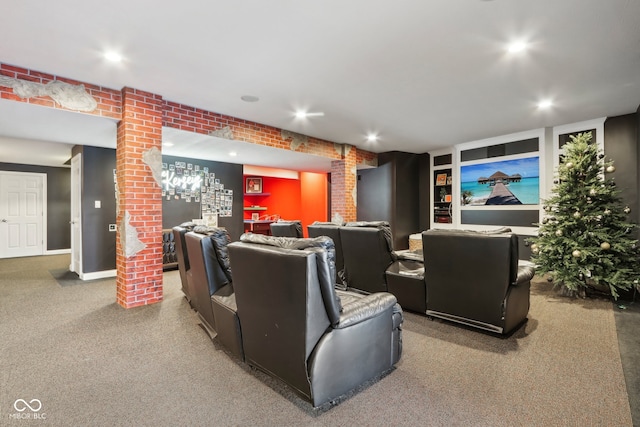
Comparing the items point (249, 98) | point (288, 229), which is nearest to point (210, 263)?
point (288, 229)

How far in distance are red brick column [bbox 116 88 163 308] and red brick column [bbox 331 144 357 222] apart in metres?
3.90

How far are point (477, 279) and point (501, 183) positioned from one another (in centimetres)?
441

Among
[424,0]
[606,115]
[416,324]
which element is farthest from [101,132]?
[606,115]

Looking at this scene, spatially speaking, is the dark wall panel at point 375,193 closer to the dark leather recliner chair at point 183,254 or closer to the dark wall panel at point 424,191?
the dark wall panel at point 424,191

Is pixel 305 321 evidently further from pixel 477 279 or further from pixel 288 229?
pixel 288 229

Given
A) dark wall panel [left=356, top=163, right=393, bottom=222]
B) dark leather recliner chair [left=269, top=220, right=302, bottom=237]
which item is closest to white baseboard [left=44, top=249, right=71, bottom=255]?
dark leather recliner chair [left=269, top=220, right=302, bottom=237]

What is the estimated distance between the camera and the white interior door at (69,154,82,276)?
5.40m

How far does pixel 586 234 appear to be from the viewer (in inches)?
159

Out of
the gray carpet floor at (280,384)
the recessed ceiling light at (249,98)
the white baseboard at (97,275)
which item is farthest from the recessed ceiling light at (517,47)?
the white baseboard at (97,275)

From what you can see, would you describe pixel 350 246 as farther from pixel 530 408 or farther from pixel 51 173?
pixel 51 173

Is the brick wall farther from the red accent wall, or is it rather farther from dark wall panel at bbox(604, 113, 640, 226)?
dark wall panel at bbox(604, 113, 640, 226)

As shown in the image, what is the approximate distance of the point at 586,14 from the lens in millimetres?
2359

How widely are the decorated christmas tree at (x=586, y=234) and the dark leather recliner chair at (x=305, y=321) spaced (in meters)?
3.36

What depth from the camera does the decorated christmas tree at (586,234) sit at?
388 centimetres
